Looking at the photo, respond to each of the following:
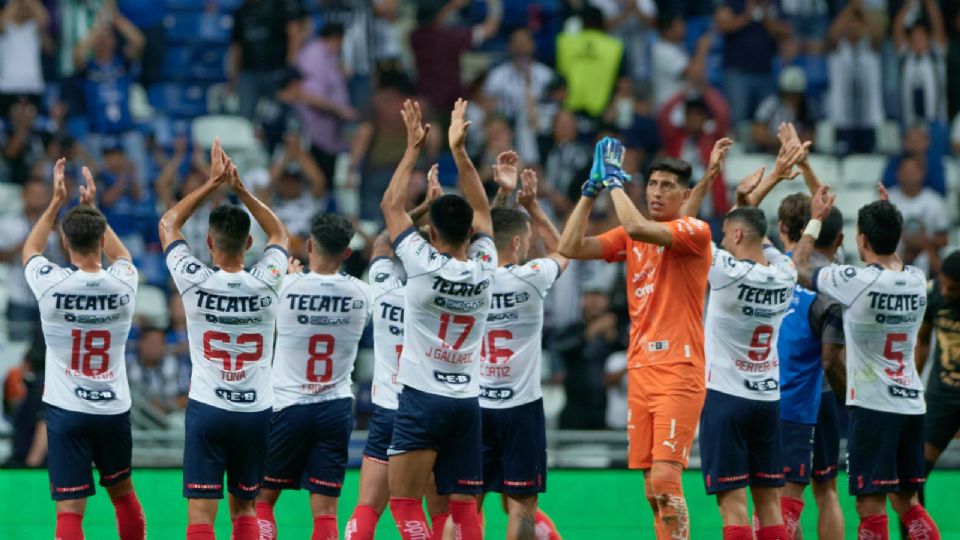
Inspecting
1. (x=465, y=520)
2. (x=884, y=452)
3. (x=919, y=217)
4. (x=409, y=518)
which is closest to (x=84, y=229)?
(x=409, y=518)

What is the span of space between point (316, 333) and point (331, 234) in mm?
800

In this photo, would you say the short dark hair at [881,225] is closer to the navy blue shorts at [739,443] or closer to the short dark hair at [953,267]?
the short dark hair at [953,267]

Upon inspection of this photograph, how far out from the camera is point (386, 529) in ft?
49.3

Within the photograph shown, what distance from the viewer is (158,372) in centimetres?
1819

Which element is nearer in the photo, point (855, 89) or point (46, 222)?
point (46, 222)

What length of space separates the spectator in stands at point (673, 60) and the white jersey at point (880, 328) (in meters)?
10.3

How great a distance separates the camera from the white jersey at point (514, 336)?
480 inches

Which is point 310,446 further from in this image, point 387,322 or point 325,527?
point 387,322

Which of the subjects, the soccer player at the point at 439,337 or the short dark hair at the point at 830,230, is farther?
the short dark hair at the point at 830,230

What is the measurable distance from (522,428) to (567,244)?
1.70 meters

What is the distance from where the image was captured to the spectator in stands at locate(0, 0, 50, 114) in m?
22.0

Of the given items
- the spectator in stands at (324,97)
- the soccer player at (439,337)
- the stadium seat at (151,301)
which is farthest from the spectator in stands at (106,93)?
the soccer player at (439,337)

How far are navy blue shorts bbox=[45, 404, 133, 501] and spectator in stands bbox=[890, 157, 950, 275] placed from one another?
37.8 feet

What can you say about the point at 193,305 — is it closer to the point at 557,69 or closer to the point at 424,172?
the point at 424,172
